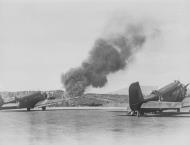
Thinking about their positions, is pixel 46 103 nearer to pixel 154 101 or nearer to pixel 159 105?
pixel 154 101

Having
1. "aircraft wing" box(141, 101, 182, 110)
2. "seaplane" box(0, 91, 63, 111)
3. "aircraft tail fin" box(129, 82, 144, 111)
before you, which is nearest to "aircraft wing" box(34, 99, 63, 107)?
"seaplane" box(0, 91, 63, 111)

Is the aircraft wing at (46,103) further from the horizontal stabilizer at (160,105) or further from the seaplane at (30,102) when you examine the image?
the horizontal stabilizer at (160,105)

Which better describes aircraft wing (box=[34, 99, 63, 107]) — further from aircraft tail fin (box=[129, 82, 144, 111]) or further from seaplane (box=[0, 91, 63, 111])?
aircraft tail fin (box=[129, 82, 144, 111])

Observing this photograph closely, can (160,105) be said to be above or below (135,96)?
below

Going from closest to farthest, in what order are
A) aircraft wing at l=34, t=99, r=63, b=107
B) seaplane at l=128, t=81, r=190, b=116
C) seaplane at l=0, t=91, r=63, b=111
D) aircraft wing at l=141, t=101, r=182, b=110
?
aircraft wing at l=141, t=101, r=182, b=110
seaplane at l=128, t=81, r=190, b=116
seaplane at l=0, t=91, r=63, b=111
aircraft wing at l=34, t=99, r=63, b=107

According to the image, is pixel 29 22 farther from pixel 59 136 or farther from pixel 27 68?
pixel 59 136

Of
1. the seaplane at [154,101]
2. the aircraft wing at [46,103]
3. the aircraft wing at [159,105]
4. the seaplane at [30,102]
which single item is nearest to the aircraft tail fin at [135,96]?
the seaplane at [154,101]

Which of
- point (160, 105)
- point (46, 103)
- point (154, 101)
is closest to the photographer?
point (160, 105)

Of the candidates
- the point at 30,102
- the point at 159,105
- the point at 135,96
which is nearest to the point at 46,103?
the point at 30,102
